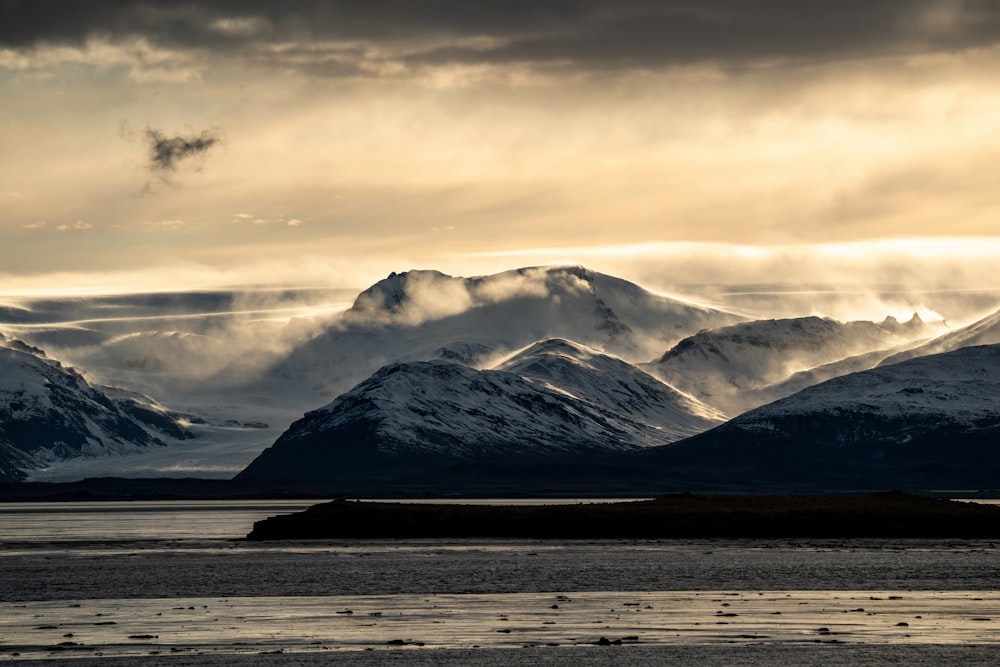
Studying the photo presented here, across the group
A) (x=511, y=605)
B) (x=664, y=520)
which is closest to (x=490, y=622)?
(x=511, y=605)

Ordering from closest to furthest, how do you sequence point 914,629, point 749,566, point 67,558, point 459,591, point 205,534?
1. point 914,629
2. point 459,591
3. point 749,566
4. point 67,558
5. point 205,534

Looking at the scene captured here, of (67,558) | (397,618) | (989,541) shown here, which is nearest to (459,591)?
(397,618)

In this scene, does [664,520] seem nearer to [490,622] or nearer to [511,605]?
[511,605]

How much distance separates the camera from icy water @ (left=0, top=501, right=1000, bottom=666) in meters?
73.1

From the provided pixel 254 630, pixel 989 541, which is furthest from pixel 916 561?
pixel 254 630

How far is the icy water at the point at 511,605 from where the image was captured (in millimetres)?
73062

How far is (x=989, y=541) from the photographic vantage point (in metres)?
154

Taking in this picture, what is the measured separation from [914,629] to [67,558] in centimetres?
8214

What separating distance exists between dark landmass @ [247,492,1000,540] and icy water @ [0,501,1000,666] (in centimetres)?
1590

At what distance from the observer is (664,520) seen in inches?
6698

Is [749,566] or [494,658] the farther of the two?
[749,566]

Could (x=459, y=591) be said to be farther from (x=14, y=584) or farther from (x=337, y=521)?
(x=337, y=521)

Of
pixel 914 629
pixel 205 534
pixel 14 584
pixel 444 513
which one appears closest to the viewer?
pixel 914 629

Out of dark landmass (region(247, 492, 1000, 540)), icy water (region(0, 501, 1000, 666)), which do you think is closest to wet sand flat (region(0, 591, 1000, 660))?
icy water (region(0, 501, 1000, 666))
